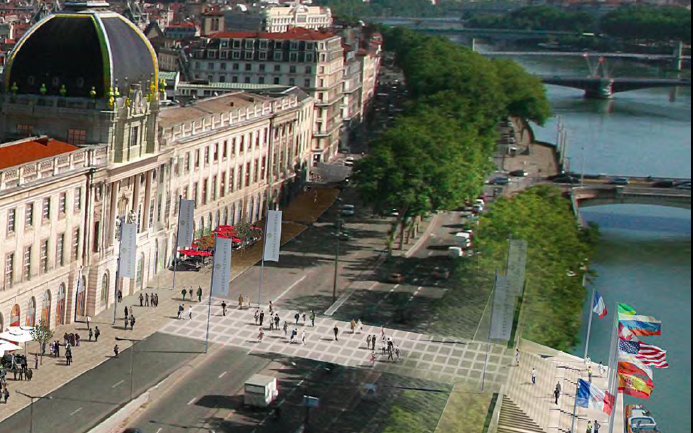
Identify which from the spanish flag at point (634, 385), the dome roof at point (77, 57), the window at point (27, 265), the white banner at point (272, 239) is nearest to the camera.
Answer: the spanish flag at point (634, 385)

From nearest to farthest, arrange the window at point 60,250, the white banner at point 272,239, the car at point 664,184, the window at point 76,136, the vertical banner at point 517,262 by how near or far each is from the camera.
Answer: the vertical banner at point 517,262 < the window at point 60,250 < the window at point 76,136 < the white banner at point 272,239 < the car at point 664,184

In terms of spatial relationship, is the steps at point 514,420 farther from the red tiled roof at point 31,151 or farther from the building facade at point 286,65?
the building facade at point 286,65

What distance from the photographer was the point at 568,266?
102 meters

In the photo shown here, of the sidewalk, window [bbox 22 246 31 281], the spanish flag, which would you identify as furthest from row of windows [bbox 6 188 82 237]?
the spanish flag

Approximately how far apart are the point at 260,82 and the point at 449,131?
143ft

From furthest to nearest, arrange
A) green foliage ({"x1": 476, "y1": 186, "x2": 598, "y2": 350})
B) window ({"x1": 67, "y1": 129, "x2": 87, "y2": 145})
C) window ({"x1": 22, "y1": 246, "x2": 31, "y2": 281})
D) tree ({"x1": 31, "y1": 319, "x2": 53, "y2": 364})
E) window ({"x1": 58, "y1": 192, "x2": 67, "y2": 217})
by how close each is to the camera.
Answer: window ({"x1": 67, "y1": 129, "x2": 87, "y2": 145}) → window ({"x1": 58, "y1": 192, "x2": 67, "y2": 217}) → green foliage ({"x1": 476, "y1": 186, "x2": 598, "y2": 350}) → window ({"x1": 22, "y1": 246, "x2": 31, "y2": 281}) → tree ({"x1": 31, "y1": 319, "x2": 53, "y2": 364})

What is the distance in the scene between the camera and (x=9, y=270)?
89.1 m

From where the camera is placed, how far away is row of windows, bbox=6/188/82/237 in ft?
292

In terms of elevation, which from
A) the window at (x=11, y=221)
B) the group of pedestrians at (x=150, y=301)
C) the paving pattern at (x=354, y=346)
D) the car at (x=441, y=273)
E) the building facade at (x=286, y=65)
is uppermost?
the building facade at (x=286, y=65)

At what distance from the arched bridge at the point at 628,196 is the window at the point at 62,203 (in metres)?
80.8

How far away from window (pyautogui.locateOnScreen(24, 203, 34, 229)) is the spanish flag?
43.3 metres

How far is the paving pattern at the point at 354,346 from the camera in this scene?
9100 cm

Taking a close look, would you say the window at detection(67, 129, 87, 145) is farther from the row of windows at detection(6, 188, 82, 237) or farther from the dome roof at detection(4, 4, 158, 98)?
the row of windows at detection(6, 188, 82, 237)

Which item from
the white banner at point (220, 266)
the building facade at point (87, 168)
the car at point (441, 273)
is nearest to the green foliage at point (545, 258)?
the car at point (441, 273)
